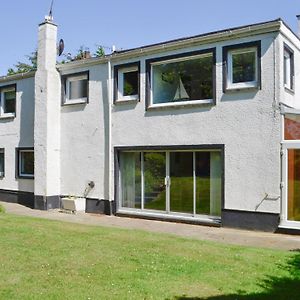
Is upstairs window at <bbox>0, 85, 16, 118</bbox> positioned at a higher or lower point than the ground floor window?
higher

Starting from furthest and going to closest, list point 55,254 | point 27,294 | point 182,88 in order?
point 182,88, point 55,254, point 27,294

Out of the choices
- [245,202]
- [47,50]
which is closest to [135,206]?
[245,202]

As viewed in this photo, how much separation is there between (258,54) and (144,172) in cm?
591

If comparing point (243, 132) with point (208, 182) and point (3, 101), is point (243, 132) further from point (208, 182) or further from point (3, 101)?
point (3, 101)

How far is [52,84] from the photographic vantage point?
1817cm

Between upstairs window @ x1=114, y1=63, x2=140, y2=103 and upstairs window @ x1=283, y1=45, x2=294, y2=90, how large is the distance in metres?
5.31

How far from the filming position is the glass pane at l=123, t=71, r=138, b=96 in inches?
631

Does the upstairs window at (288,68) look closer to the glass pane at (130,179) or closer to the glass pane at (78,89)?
the glass pane at (130,179)

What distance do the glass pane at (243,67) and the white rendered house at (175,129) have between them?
3cm

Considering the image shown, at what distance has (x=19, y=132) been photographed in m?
20.5

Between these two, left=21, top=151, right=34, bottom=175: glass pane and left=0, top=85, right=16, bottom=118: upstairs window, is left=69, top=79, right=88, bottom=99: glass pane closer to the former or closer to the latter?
left=21, top=151, right=34, bottom=175: glass pane

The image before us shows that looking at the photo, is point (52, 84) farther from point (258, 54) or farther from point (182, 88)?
point (258, 54)

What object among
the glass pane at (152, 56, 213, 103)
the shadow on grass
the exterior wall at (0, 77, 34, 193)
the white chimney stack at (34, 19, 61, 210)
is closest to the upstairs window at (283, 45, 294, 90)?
the glass pane at (152, 56, 213, 103)

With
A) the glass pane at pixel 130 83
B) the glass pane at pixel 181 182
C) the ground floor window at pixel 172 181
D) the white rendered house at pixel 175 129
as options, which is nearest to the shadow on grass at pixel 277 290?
the white rendered house at pixel 175 129
